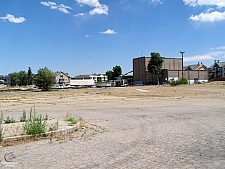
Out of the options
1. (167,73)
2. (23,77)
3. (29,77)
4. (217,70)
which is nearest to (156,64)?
(167,73)

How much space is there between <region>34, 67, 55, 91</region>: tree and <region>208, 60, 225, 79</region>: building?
322 ft

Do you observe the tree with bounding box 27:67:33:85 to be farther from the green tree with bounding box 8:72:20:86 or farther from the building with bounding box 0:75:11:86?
the building with bounding box 0:75:11:86

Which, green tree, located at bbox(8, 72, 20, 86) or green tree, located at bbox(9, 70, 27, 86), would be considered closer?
green tree, located at bbox(9, 70, 27, 86)

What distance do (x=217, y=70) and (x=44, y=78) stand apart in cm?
10677

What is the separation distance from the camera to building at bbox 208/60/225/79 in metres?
134

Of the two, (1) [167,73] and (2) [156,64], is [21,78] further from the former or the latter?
(1) [167,73]

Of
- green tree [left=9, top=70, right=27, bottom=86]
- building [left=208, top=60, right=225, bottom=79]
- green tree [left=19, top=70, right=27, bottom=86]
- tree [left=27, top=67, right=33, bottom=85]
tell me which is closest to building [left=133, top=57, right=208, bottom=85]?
building [left=208, top=60, right=225, bottom=79]

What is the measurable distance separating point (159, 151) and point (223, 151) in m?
1.60

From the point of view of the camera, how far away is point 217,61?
470 feet

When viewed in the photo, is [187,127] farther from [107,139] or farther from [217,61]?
[217,61]

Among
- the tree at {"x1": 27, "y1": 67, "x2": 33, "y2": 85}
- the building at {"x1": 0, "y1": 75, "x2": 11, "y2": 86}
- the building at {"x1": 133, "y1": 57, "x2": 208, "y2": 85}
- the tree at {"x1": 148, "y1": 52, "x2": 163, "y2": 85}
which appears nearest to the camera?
the tree at {"x1": 148, "y1": 52, "x2": 163, "y2": 85}

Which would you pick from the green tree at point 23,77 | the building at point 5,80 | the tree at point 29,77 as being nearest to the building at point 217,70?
the tree at point 29,77

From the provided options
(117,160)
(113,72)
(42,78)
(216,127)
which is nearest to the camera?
(117,160)

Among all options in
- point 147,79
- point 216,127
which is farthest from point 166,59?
point 216,127
